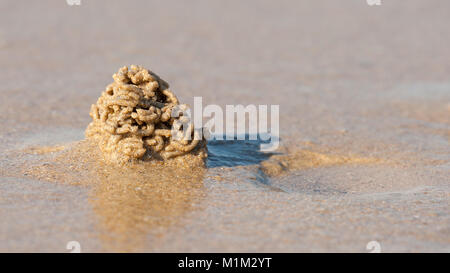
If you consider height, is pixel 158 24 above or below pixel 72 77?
above

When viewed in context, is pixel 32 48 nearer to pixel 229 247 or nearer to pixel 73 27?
pixel 73 27

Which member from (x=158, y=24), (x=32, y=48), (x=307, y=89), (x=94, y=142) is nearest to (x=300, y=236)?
(x=94, y=142)

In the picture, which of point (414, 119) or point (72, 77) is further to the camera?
point (72, 77)

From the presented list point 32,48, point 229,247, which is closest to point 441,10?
point 32,48
